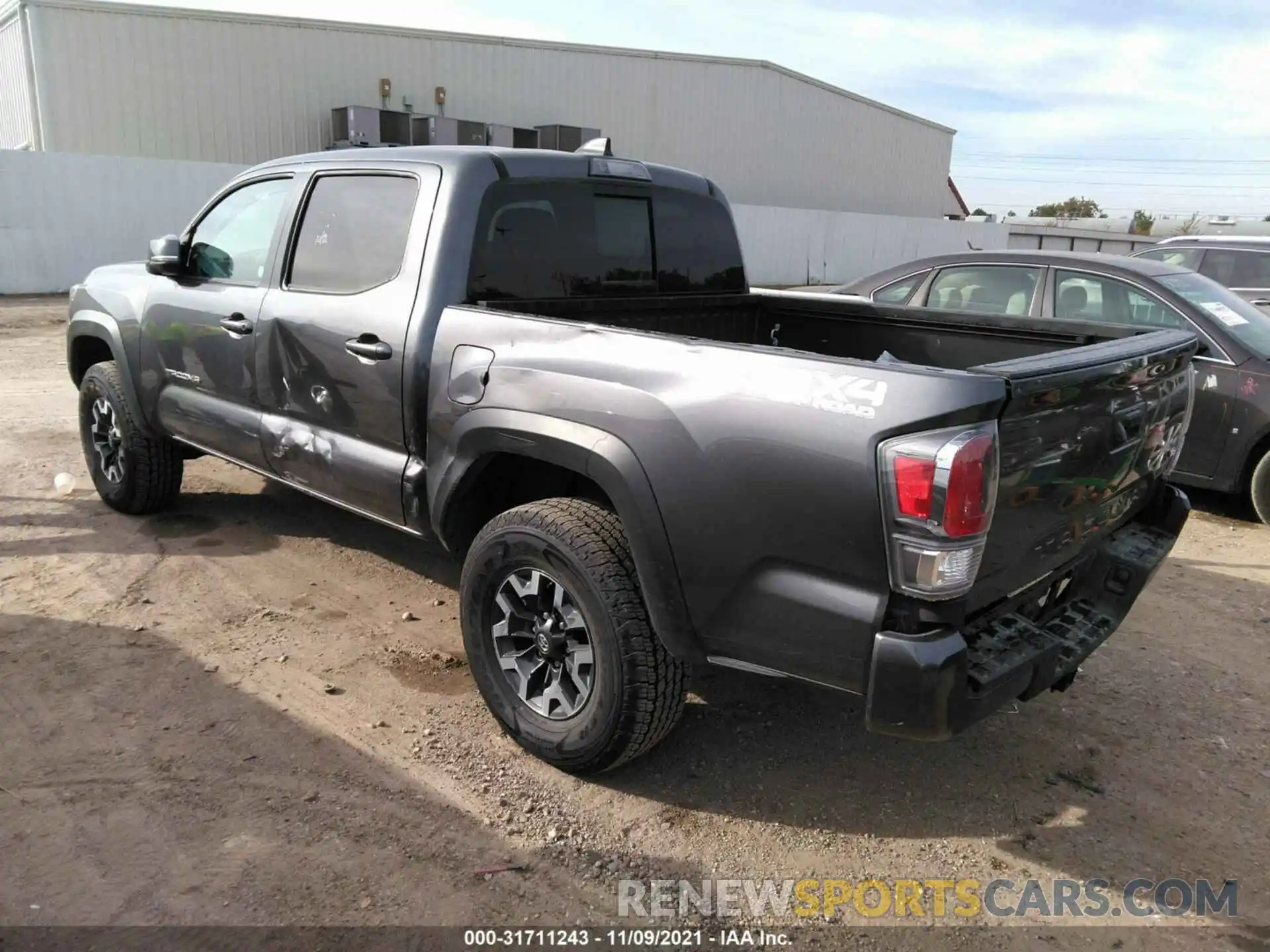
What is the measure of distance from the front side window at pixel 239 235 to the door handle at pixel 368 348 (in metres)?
0.97

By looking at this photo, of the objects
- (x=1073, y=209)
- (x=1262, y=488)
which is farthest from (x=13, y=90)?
(x=1073, y=209)

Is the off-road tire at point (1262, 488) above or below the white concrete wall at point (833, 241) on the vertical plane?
below

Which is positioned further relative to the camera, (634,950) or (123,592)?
(123,592)

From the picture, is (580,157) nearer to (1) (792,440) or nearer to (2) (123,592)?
(1) (792,440)

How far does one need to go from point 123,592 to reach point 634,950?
126 inches

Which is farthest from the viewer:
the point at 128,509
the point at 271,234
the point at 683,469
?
the point at 128,509

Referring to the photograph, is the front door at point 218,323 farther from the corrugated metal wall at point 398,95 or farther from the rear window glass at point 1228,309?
the corrugated metal wall at point 398,95

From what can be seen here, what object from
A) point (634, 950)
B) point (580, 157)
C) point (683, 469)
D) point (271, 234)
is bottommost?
point (634, 950)

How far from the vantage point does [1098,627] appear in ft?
10.1

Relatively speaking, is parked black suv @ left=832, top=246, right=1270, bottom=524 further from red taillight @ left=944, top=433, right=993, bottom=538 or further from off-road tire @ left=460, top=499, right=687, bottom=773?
red taillight @ left=944, top=433, right=993, bottom=538

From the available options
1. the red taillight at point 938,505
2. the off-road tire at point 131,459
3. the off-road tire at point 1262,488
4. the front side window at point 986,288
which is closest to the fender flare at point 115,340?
the off-road tire at point 131,459

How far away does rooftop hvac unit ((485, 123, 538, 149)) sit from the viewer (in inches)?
933

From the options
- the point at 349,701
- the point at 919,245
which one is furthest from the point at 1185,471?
the point at 919,245

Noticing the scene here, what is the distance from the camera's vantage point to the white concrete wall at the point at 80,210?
53.4 ft
